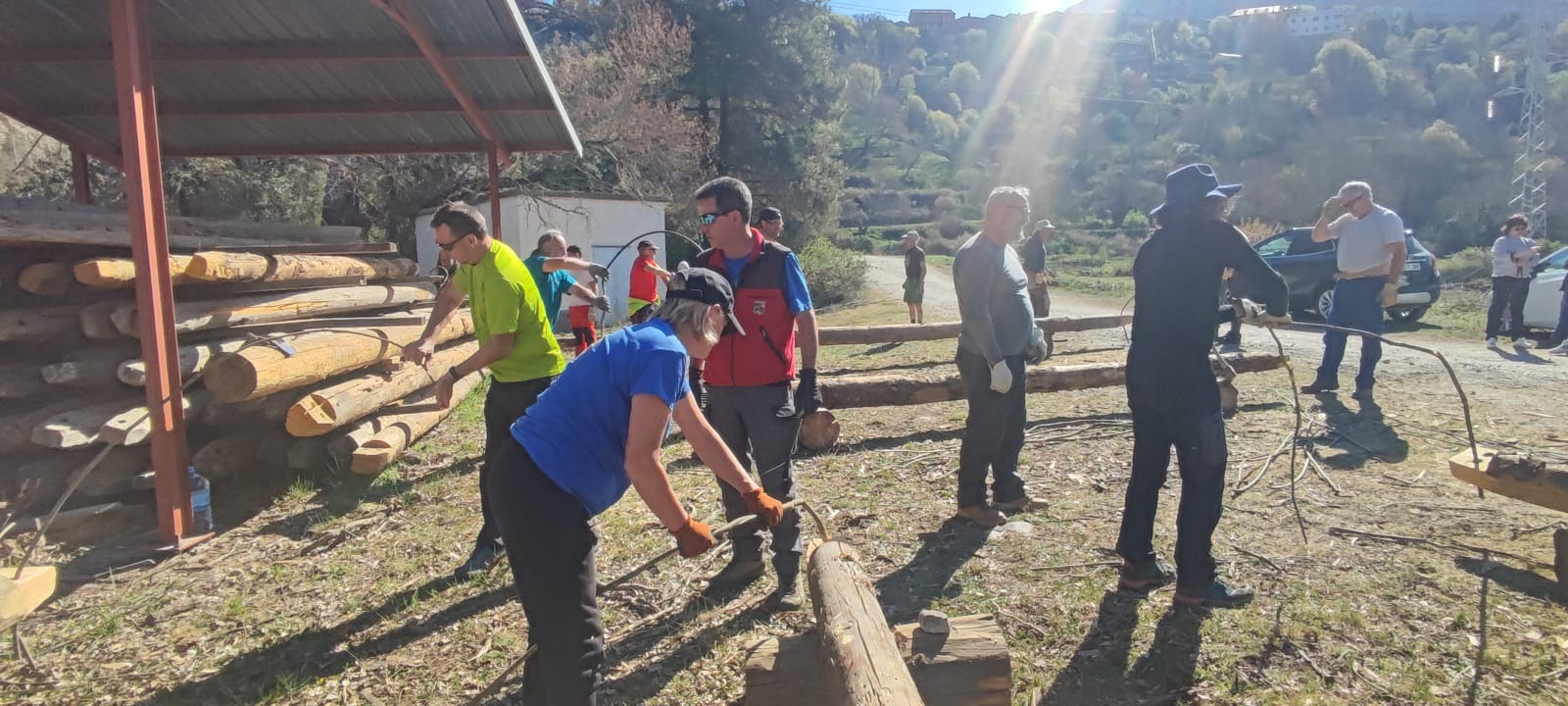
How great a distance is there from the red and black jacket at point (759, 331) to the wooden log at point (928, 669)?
128 cm

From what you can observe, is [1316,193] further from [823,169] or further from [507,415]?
[507,415]

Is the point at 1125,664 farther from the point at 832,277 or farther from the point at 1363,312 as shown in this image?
the point at 832,277

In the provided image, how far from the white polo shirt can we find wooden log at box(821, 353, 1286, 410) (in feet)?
3.45

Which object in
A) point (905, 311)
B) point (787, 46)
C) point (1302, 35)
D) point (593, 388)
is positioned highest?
point (1302, 35)

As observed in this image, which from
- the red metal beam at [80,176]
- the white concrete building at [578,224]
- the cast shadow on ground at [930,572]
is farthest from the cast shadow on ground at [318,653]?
the white concrete building at [578,224]

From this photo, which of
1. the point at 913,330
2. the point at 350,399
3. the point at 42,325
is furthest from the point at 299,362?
the point at 913,330

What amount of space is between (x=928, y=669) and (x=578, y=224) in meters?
18.0

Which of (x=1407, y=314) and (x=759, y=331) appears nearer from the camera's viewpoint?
(x=759, y=331)

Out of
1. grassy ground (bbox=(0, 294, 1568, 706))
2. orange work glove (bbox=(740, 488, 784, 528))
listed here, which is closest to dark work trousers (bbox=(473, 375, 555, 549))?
grassy ground (bbox=(0, 294, 1568, 706))

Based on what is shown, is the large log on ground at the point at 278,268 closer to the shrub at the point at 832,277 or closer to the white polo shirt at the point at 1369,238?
the white polo shirt at the point at 1369,238

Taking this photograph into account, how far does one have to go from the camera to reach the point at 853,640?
2186mm

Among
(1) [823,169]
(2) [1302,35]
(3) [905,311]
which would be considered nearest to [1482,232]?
(1) [823,169]

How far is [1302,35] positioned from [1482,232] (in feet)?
277

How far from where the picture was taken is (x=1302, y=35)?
4097 inches
